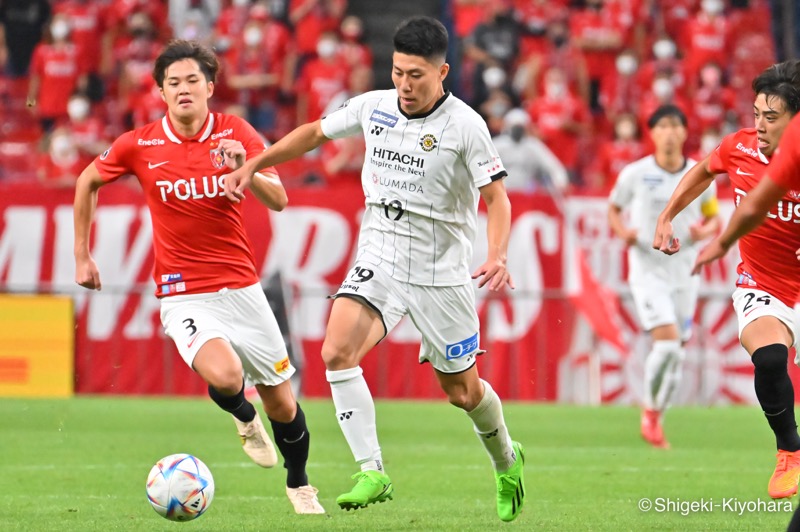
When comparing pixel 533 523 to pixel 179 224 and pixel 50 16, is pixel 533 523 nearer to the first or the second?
pixel 179 224

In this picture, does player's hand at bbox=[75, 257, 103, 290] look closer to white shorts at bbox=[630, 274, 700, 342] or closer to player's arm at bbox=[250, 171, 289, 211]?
player's arm at bbox=[250, 171, 289, 211]

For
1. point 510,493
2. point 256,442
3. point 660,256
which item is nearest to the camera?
point 510,493

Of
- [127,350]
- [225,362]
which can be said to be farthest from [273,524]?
[127,350]

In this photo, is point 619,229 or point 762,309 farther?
point 619,229

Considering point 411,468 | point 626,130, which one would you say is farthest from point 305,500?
point 626,130

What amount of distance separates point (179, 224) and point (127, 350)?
856cm

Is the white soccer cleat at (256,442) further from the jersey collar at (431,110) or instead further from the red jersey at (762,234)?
the red jersey at (762,234)

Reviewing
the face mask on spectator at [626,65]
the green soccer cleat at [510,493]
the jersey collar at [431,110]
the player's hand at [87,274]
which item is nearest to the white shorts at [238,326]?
the player's hand at [87,274]

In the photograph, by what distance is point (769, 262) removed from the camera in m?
9.27

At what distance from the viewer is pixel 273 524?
27.6ft

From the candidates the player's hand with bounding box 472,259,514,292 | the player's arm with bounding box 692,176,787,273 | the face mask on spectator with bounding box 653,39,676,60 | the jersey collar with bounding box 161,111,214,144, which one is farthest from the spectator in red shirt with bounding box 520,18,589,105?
the player's arm with bounding box 692,176,787,273

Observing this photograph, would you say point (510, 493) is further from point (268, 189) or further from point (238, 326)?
point (268, 189)

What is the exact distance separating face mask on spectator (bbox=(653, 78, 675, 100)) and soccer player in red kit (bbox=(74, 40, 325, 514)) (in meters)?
12.8

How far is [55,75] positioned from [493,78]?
22.4 feet
